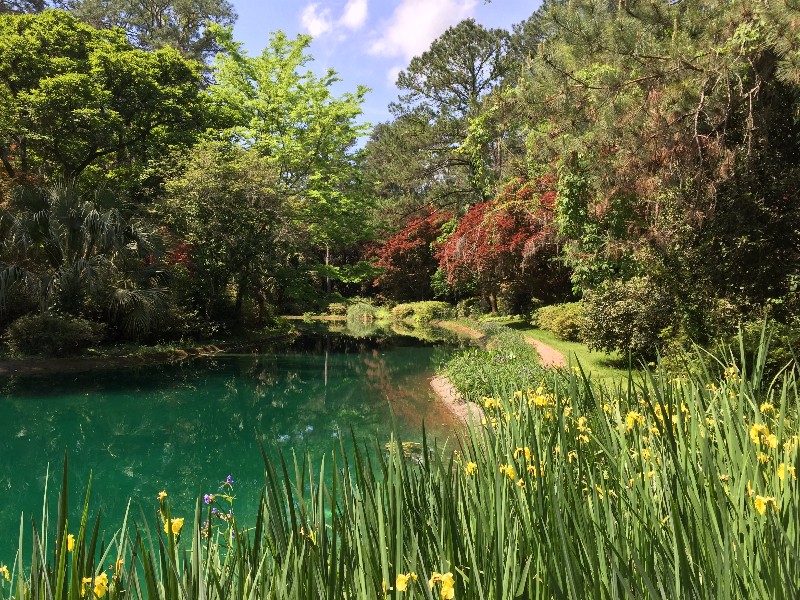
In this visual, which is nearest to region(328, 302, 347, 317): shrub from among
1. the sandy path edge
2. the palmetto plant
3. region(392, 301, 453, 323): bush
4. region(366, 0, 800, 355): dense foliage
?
region(392, 301, 453, 323): bush

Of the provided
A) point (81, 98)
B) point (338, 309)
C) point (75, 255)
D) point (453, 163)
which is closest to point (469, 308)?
point (453, 163)

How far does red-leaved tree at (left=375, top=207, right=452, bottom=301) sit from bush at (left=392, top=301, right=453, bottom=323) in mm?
2097

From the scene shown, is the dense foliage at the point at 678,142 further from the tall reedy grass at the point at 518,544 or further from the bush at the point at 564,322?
the tall reedy grass at the point at 518,544

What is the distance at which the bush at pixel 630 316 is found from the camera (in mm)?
8836

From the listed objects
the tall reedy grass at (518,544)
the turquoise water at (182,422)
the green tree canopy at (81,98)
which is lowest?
the turquoise water at (182,422)

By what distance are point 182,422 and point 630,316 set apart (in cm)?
773

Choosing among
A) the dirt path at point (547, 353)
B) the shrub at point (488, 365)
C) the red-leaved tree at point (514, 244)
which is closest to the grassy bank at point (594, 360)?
the dirt path at point (547, 353)

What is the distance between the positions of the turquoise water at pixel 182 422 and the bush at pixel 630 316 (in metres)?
3.23

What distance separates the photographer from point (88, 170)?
53.6ft

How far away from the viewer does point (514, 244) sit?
56.3 ft

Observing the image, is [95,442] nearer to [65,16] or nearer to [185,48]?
[65,16]

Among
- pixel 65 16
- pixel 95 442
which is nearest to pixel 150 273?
pixel 95 442

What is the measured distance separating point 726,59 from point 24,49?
17.1m

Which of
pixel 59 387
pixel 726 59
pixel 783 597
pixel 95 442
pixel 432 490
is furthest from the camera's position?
pixel 59 387
